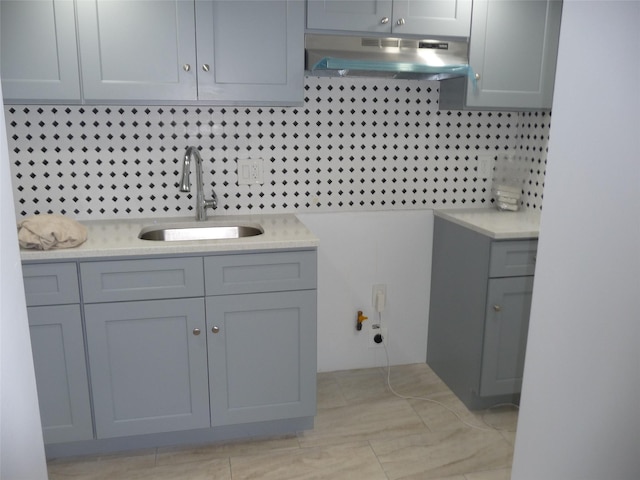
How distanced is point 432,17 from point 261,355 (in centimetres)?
161

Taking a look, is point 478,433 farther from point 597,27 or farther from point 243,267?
point 597,27

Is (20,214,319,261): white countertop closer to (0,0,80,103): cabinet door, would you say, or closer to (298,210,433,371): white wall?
(298,210,433,371): white wall

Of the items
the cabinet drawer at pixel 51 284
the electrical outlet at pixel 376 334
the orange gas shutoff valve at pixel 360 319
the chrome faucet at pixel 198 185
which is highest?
the chrome faucet at pixel 198 185

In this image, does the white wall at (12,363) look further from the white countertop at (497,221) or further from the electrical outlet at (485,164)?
the electrical outlet at (485,164)

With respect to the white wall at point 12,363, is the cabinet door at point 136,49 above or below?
above

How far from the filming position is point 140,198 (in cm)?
245

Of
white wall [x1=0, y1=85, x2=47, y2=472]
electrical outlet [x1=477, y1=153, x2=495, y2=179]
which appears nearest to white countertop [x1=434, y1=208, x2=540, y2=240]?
electrical outlet [x1=477, y1=153, x2=495, y2=179]

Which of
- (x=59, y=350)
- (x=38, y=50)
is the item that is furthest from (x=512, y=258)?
(x=38, y=50)

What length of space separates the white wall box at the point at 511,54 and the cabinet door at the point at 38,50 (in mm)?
1662

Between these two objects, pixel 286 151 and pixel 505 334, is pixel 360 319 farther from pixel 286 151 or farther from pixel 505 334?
pixel 286 151

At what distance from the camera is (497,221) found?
2.45 m

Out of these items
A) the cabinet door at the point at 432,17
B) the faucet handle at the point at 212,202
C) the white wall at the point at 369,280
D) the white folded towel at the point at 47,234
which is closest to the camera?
the white folded towel at the point at 47,234

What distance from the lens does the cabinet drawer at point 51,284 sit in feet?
6.15

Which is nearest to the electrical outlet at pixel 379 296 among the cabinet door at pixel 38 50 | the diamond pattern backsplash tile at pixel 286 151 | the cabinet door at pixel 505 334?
the diamond pattern backsplash tile at pixel 286 151
